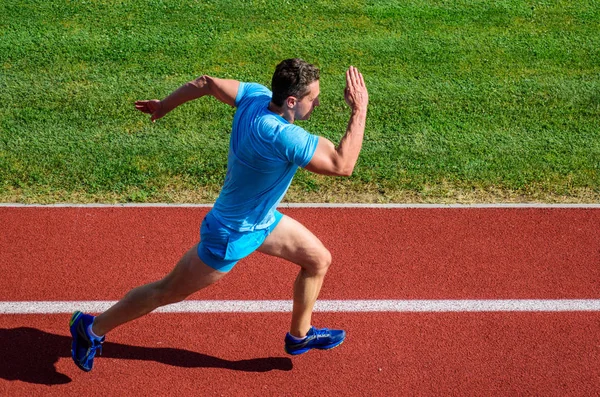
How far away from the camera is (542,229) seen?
6.82m

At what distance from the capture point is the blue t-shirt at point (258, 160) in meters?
4.30

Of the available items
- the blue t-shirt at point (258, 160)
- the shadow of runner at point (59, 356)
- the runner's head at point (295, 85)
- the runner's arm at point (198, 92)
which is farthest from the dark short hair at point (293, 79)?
the shadow of runner at point (59, 356)

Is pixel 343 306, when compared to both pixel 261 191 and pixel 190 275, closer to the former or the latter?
pixel 190 275

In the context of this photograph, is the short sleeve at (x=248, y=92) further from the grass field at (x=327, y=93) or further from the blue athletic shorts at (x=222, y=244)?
the grass field at (x=327, y=93)

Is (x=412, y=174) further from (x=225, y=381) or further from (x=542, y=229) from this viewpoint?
(x=225, y=381)

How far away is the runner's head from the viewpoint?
4387 mm

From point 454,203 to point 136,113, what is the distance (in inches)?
144

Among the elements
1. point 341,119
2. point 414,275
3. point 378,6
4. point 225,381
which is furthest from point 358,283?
point 378,6

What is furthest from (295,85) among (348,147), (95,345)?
(95,345)

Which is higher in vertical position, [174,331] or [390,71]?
[390,71]

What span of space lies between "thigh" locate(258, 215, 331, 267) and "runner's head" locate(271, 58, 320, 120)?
0.81 m

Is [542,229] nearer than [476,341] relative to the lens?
No

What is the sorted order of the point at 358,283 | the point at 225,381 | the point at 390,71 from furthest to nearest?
1. the point at 390,71
2. the point at 358,283
3. the point at 225,381

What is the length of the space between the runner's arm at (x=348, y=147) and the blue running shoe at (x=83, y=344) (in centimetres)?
196
